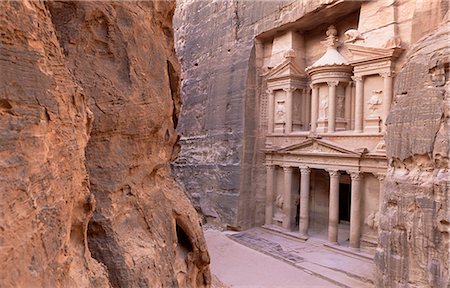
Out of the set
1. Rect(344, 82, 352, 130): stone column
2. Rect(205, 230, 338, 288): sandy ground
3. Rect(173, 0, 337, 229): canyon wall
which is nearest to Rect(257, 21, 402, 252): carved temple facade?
Rect(344, 82, 352, 130): stone column

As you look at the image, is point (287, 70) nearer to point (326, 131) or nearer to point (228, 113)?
point (326, 131)

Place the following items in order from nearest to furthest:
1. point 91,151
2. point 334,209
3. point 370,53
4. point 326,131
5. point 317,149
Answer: point 91,151
point 370,53
point 334,209
point 317,149
point 326,131

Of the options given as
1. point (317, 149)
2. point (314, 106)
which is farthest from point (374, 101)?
point (317, 149)

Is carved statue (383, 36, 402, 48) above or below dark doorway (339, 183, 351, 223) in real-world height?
above

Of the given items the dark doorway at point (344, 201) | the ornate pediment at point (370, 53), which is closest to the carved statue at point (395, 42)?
the ornate pediment at point (370, 53)

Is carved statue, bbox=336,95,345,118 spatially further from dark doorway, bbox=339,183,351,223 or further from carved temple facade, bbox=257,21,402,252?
dark doorway, bbox=339,183,351,223

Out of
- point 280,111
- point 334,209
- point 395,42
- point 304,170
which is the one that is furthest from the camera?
point 280,111

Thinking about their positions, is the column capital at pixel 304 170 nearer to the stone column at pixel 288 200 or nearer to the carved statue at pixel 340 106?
the stone column at pixel 288 200

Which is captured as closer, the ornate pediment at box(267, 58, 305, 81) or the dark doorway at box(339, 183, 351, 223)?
the ornate pediment at box(267, 58, 305, 81)
